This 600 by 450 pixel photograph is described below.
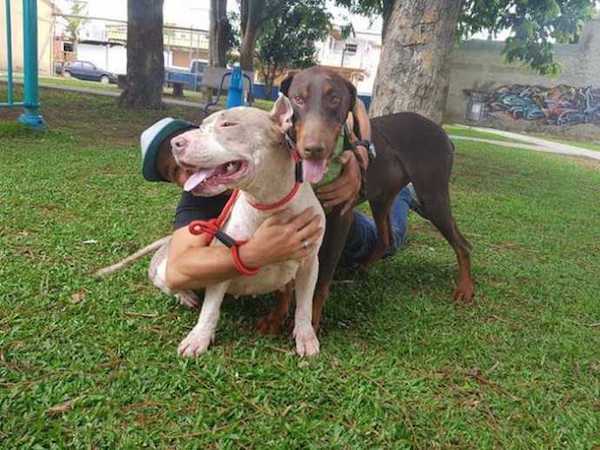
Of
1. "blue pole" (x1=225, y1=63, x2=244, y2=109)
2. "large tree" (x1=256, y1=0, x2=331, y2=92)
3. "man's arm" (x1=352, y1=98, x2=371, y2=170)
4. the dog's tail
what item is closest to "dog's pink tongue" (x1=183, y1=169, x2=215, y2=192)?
"man's arm" (x1=352, y1=98, x2=371, y2=170)

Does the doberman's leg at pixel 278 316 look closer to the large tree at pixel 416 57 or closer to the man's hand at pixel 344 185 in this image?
the man's hand at pixel 344 185

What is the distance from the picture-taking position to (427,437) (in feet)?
6.61

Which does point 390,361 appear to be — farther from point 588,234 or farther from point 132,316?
point 588,234

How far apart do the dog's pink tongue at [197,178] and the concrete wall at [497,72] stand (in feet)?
81.9

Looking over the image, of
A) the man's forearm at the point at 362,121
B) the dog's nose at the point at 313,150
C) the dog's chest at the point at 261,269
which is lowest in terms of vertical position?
the dog's chest at the point at 261,269

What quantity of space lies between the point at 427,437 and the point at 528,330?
1.36 meters

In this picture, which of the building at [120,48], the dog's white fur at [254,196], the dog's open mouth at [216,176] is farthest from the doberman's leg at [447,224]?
the building at [120,48]

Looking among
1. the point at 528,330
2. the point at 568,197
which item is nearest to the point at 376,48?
the point at 568,197

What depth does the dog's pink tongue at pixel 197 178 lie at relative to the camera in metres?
1.93

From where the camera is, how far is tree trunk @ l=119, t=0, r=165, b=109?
10.7 meters

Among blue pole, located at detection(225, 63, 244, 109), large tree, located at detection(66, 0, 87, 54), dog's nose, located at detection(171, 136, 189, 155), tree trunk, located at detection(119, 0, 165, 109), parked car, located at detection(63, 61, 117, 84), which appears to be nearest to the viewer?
dog's nose, located at detection(171, 136, 189, 155)

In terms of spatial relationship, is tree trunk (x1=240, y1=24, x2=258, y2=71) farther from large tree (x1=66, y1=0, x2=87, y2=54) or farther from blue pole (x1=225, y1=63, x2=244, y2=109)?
large tree (x1=66, y1=0, x2=87, y2=54)

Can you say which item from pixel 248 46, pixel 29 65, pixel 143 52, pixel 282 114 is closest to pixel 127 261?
pixel 282 114

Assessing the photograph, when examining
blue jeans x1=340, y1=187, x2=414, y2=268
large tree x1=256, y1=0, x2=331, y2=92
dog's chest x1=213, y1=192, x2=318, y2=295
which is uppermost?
large tree x1=256, y1=0, x2=331, y2=92
